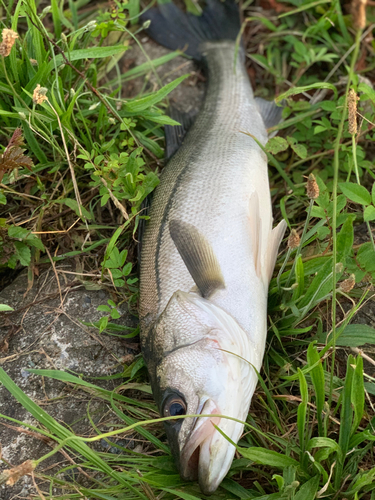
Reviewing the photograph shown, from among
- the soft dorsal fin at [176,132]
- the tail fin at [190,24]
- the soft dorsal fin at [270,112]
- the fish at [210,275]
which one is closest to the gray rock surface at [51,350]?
the fish at [210,275]

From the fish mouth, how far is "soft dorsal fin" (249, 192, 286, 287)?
0.90 m

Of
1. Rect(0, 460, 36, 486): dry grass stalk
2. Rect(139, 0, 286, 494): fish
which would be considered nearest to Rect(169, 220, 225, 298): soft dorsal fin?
Rect(139, 0, 286, 494): fish

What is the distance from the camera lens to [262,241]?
275 centimetres

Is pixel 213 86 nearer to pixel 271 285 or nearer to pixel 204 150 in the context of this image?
pixel 204 150

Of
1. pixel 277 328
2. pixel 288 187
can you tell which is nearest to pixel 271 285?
pixel 277 328

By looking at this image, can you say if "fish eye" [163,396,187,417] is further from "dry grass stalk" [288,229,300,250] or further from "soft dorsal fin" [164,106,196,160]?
"soft dorsal fin" [164,106,196,160]

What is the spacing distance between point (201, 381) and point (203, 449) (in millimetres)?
321

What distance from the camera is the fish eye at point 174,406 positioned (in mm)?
2183

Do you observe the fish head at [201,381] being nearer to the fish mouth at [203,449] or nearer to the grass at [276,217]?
the fish mouth at [203,449]

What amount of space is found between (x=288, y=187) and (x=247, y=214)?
75 cm

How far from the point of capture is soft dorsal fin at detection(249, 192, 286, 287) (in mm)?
2665

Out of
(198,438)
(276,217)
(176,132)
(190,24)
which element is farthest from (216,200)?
(190,24)

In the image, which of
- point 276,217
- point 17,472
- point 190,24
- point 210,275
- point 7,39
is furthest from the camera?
point 190,24

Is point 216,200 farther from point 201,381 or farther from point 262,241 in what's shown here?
point 201,381
